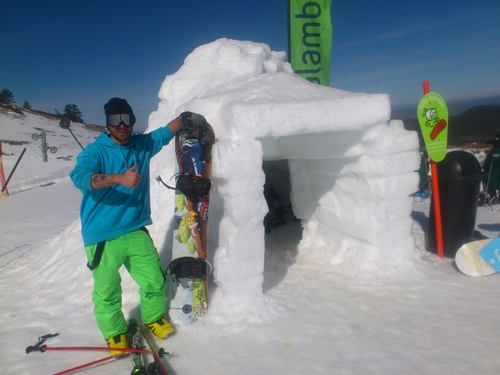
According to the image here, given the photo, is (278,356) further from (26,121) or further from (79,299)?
(26,121)

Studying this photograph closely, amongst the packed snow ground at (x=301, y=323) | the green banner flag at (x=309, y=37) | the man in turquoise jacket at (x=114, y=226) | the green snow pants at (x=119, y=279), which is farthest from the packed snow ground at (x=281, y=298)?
the green banner flag at (x=309, y=37)

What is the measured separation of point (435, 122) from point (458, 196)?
0.89 meters

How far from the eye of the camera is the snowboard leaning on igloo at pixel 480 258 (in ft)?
12.1

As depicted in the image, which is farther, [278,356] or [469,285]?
[469,285]

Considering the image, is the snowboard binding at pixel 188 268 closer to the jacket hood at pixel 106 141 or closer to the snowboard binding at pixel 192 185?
the snowboard binding at pixel 192 185

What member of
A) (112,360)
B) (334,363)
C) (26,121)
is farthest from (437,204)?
(26,121)

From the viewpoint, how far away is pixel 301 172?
15.4ft

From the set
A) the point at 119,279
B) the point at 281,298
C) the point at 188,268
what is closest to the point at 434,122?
the point at 281,298

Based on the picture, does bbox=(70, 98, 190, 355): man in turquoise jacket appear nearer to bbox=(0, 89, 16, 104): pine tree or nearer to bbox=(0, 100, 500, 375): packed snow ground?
bbox=(0, 100, 500, 375): packed snow ground

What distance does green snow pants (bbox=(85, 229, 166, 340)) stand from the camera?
2.57 m

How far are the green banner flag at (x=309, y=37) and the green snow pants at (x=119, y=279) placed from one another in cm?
598

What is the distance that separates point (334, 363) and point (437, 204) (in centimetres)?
253

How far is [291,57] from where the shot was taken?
7.62m

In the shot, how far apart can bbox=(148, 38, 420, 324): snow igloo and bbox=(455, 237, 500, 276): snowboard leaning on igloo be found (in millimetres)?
506
